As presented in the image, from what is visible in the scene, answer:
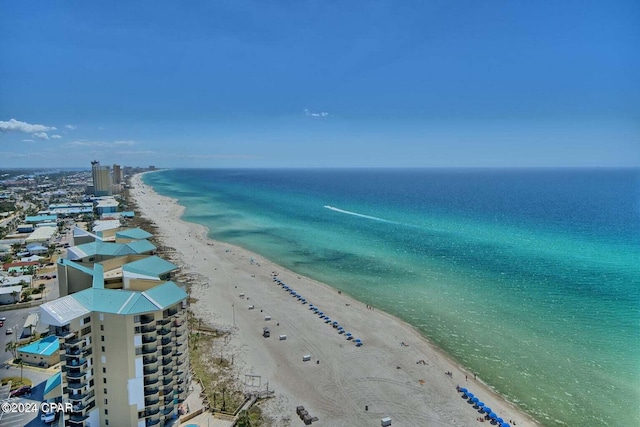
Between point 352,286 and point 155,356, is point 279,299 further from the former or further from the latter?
point 155,356

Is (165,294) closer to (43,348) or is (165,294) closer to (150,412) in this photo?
(150,412)

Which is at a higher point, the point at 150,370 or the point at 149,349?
the point at 149,349

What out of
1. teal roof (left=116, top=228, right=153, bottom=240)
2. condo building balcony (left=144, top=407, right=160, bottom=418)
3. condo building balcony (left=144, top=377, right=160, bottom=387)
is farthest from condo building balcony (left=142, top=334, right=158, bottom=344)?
teal roof (left=116, top=228, right=153, bottom=240)

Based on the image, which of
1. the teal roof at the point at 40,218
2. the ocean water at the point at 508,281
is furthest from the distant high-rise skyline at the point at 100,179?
the ocean water at the point at 508,281

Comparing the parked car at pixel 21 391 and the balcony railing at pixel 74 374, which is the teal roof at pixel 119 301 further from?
the parked car at pixel 21 391

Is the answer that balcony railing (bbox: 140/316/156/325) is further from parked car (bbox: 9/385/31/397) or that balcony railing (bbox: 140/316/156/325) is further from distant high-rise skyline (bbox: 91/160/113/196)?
distant high-rise skyline (bbox: 91/160/113/196)

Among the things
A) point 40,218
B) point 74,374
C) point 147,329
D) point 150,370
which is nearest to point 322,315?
point 150,370

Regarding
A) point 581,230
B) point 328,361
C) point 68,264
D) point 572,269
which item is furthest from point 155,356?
point 581,230
